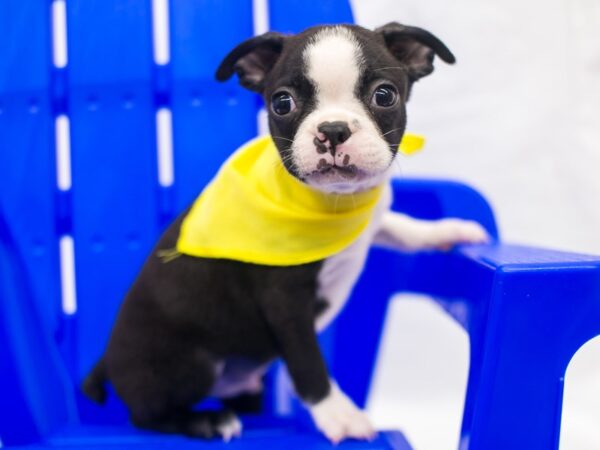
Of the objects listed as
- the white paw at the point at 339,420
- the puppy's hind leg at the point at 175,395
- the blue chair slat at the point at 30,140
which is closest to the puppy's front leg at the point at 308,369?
the white paw at the point at 339,420

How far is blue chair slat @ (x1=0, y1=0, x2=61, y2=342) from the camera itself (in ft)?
6.73

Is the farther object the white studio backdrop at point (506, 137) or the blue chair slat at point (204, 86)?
the white studio backdrop at point (506, 137)

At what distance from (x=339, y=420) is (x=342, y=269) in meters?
0.34

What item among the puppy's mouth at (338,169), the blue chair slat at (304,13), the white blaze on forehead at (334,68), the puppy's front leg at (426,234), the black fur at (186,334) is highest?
the blue chair slat at (304,13)

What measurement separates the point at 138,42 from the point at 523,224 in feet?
4.53

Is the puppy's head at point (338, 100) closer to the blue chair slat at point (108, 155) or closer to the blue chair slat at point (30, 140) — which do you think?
the blue chair slat at point (108, 155)

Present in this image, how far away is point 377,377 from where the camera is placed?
247 centimetres

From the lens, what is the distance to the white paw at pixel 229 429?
5.21ft

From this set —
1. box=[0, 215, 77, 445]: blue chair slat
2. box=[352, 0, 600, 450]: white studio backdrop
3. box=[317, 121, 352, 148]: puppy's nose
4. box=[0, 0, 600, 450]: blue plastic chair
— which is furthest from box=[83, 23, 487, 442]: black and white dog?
box=[352, 0, 600, 450]: white studio backdrop

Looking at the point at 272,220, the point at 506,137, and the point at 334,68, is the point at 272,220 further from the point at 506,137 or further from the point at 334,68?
the point at 506,137

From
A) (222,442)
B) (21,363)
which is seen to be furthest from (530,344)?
(21,363)

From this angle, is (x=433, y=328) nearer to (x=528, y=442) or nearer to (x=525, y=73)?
(x=525, y=73)

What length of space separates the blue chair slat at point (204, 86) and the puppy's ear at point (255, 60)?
48cm

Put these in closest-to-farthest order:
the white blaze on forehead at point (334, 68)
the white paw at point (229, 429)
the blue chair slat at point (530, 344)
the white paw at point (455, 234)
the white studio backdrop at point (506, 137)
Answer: the blue chair slat at point (530, 344), the white blaze on forehead at point (334, 68), the white paw at point (229, 429), the white paw at point (455, 234), the white studio backdrop at point (506, 137)
